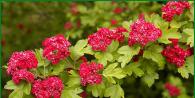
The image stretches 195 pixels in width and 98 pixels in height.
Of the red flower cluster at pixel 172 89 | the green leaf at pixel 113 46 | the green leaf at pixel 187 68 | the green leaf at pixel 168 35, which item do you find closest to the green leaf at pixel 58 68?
the green leaf at pixel 113 46

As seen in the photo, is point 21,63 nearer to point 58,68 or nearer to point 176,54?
point 58,68

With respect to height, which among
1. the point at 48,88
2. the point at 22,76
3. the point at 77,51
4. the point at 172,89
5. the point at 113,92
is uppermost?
the point at 77,51

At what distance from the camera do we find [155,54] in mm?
3305

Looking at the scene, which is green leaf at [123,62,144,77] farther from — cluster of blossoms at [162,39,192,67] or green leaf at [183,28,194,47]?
green leaf at [183,28,194,47]

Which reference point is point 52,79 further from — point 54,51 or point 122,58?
point 122,58

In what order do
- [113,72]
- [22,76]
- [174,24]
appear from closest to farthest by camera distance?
1. [22,76]
2. [113,72]
3. [174,24]

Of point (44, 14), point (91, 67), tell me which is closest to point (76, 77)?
point (91, 67)

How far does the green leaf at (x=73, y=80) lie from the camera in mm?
3162

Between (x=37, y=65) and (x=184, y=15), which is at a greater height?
(x=184, y=15)

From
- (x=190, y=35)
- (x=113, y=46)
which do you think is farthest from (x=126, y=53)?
(x=190, y=35)

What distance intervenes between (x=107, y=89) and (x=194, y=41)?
0.77 meters

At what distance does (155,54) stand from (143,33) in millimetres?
233

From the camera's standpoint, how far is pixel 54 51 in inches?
127

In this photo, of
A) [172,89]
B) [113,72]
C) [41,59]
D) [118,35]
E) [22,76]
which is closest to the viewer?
[22,76]
